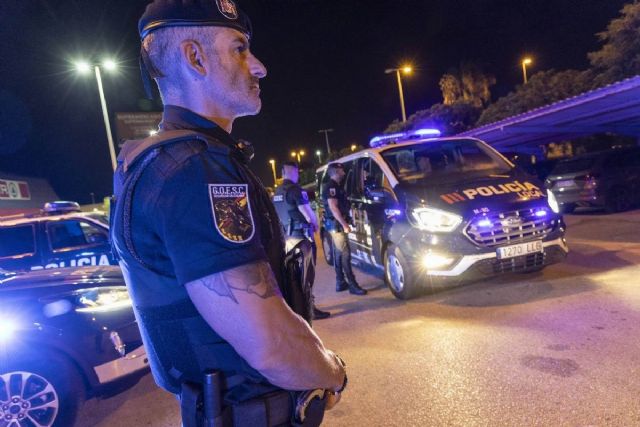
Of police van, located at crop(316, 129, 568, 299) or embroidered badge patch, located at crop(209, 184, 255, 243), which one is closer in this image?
embroidered badge patch, located at crop(209, 184, 255, 243)

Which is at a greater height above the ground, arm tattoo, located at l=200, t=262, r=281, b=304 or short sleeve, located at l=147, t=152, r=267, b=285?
short sleeve, located at l=147, t=152, r=267, b=285

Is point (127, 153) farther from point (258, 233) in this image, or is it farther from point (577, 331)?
point (577, 331)

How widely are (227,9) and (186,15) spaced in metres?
0.13

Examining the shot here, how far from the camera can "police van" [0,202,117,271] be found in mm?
5949

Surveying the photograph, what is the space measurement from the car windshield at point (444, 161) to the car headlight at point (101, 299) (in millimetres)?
3378

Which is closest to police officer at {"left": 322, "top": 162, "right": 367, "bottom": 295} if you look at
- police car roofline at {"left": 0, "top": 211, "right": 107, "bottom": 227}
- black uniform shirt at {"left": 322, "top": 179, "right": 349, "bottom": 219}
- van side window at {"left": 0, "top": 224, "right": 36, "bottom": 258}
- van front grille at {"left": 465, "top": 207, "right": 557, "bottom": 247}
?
black uniform shirt at {"left": 322, "top": 179, "right": 349, "bottom": 219}

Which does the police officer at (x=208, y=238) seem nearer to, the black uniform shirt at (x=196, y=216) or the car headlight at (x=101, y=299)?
the black uniform shirt at (x=196, y=216)

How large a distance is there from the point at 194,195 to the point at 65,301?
2830mm

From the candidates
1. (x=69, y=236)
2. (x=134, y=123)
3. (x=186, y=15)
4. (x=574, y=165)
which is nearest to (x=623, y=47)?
(x=574, y=165)

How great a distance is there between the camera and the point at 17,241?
238 inches

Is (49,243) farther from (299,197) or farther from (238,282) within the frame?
(238,282)

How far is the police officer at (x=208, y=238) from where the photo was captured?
968mm

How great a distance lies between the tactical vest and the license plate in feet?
13.4

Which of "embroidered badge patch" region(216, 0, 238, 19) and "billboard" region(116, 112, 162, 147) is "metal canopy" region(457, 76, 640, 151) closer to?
"embroidered badge patch" region(216, 0, 238, 19)
